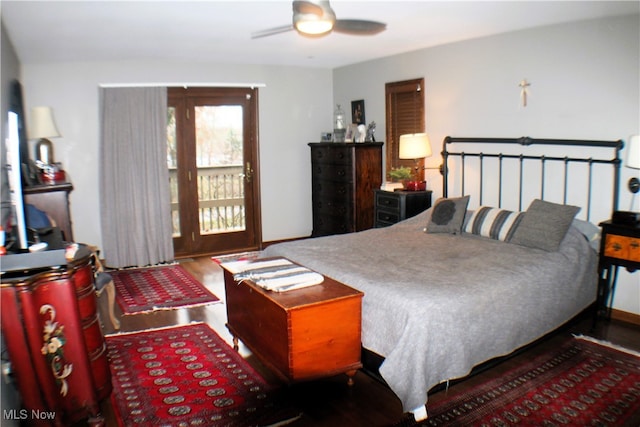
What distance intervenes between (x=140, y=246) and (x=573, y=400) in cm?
470

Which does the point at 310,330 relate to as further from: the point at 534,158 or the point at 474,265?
the point at 534,158

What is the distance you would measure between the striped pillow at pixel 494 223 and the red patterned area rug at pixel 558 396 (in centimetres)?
99

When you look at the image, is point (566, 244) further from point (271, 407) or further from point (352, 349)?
point (271, 407)

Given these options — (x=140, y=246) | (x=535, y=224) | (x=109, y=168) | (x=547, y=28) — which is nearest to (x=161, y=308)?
(x=140, y=246)

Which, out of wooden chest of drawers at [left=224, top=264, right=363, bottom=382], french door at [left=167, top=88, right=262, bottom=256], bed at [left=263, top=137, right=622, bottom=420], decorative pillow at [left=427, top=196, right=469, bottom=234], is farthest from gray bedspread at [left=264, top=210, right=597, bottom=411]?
french door at [left=167, top=88, right=262, bottom=256]

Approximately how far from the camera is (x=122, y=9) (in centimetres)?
333

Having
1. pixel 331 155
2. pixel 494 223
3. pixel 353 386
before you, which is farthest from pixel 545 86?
pixel 353 386

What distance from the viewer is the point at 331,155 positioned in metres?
6.20

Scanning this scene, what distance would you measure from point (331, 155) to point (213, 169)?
1.50 meters

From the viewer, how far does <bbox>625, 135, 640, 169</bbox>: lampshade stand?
3314 millimetres

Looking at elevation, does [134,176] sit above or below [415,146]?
below

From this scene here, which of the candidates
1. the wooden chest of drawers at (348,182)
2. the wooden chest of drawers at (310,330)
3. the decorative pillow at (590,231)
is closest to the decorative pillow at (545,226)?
the decorative pillow at (590,231)

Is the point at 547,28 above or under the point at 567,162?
above

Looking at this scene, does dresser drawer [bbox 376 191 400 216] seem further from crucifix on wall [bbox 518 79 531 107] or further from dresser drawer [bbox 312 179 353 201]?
crucifix on wall [bbox 518 79 531 107]
